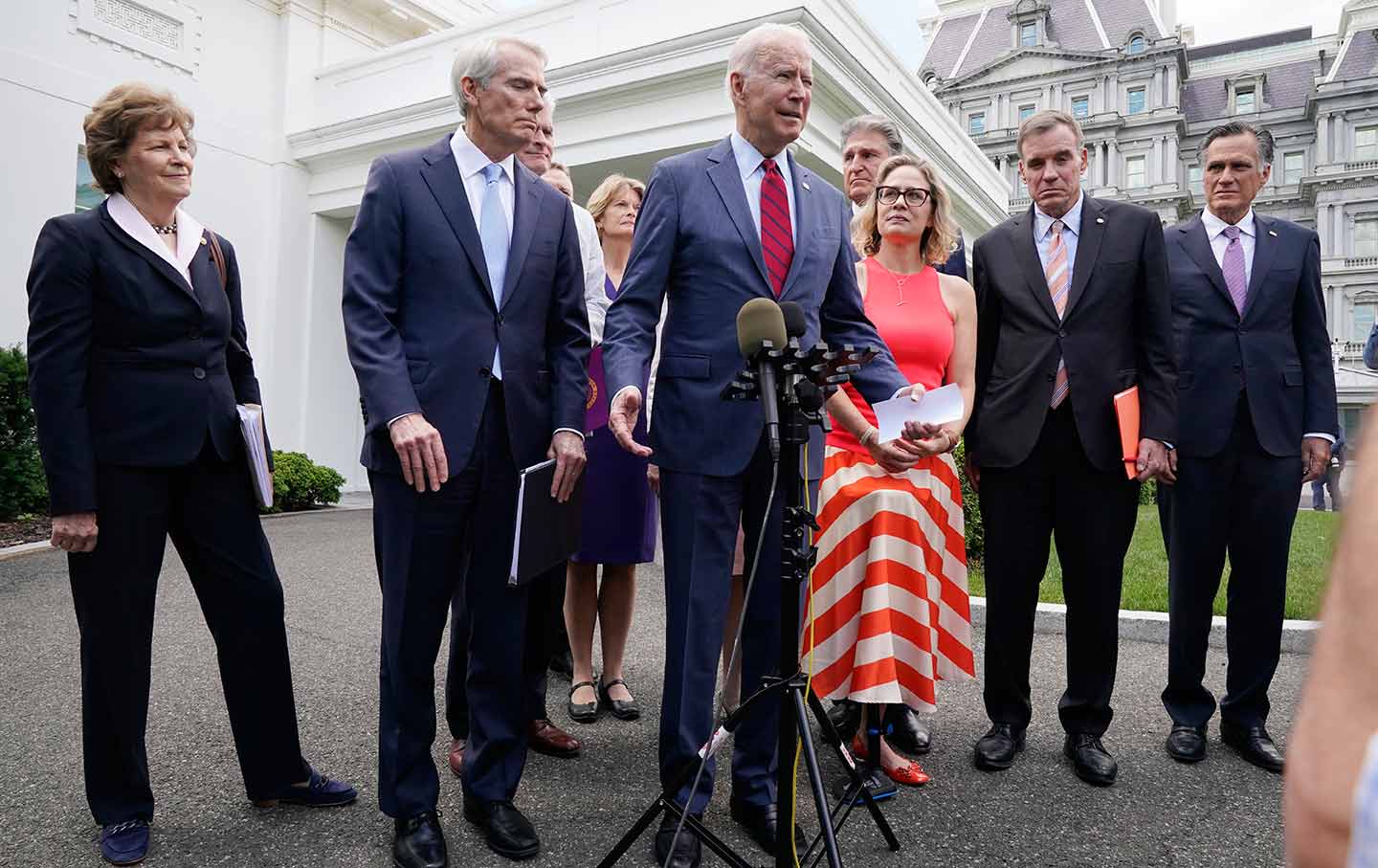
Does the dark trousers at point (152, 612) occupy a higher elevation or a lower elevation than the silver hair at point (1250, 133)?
lower

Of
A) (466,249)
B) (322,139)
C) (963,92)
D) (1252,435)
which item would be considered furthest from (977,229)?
(963,92)

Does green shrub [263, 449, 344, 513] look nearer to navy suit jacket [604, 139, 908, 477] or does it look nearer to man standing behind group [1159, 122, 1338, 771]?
navy suit jacket [604, 139, 908, 477]

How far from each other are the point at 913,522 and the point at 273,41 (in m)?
15.2

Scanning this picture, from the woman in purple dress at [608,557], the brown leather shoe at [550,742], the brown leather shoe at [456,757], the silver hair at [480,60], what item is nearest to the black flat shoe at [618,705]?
the woman in purple dress at [608,557]

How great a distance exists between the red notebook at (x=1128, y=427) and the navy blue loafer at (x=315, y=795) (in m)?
3.05

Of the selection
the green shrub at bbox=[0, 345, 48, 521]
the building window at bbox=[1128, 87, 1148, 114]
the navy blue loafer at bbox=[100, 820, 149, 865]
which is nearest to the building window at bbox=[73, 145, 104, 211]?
the green shrub at bbox=[0, 345, 48, 521]

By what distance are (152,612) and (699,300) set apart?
200 centimetres

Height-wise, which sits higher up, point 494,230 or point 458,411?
point 494,230

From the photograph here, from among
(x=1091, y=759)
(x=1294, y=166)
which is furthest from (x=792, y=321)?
(x=1294, y=166)

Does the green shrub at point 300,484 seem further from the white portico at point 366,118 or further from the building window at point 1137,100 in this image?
the building window at point 1137,100

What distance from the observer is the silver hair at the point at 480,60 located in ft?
9.41

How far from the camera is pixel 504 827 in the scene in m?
2.79

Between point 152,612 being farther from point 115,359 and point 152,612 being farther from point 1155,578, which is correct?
point 1155,578

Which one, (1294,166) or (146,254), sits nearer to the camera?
(146,254)
